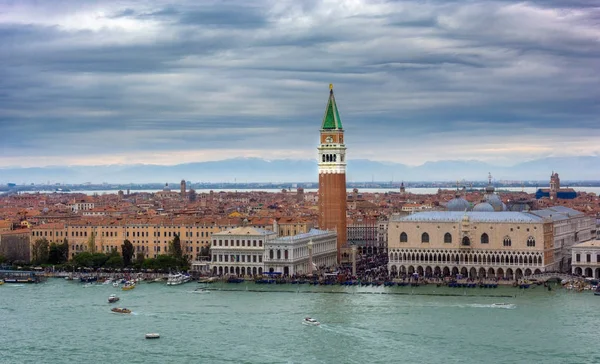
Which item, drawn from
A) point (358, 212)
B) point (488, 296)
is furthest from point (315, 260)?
point (358, 212)

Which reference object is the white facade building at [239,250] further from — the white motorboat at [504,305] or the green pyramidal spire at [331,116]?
the white motorboat at [504,305]

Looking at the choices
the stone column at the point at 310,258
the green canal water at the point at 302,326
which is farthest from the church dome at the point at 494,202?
the green canal water at the point at 302,326

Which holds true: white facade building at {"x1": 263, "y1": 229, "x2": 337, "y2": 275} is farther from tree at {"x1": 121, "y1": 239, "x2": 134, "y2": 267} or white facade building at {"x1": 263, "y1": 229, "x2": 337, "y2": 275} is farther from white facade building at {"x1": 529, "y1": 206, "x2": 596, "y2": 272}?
white facade building at {"x1": 529, "y1": 206, "x2": 596, "y2": 272}

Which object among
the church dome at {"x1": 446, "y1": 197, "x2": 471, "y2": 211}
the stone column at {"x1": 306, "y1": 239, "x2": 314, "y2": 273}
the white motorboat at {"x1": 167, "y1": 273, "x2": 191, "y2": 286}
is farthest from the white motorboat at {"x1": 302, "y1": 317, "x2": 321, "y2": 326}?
the church dome at {"x1": 446, "y1": 197, "x2": 471, "y2": 211}

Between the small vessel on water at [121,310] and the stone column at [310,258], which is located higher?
the stone column at [310,258]

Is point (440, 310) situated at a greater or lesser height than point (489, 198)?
lesser

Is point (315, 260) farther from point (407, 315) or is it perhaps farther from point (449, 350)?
point (449, 350)

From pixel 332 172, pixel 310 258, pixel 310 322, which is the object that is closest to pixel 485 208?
pixel 332 172

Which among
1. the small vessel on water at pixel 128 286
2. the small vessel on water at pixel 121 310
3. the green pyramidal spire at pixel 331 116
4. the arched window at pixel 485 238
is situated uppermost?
the green pyramidal spire at pixel 331 116
